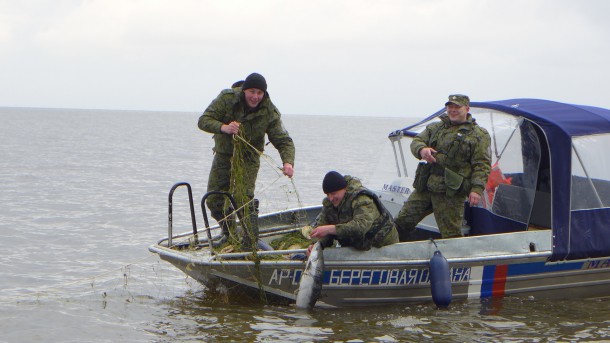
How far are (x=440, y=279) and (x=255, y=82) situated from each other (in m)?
2.70

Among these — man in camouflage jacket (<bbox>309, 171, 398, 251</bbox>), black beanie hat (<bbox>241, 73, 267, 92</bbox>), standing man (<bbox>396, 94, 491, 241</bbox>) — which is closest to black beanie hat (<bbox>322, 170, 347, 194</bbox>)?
man in camouflage jacket (<bbox>309, 171, 398, 251</bbox>)

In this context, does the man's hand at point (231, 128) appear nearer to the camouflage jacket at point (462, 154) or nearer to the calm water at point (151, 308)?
the calm water at point (151, 308)

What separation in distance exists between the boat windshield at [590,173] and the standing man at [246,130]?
118 inches

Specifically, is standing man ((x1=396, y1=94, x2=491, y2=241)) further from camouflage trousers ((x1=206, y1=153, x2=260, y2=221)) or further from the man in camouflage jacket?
camouflage trousers ((x1=206, y1=153, x2=260, y2=221))

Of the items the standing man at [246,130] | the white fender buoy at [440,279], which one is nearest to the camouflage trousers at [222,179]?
the standing man at [246,130]

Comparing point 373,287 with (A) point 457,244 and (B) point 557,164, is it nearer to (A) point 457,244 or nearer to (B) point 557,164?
(A) point 457,244

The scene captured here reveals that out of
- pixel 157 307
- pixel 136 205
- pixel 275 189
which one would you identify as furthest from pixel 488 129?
pixel 136 205

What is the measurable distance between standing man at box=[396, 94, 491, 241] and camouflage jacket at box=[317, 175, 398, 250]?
0.71 metres

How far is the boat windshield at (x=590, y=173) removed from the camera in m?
9.66

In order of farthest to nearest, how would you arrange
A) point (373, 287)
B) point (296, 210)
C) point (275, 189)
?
point (275, 189) < point (296, 210) < point (373, 287)

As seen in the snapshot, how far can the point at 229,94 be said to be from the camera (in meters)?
9.54

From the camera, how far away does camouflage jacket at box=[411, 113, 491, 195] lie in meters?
9.36

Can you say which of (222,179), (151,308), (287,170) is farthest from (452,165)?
(151,308)

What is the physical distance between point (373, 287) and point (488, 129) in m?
2.40
